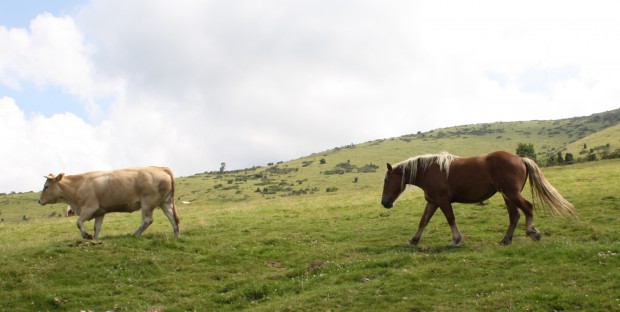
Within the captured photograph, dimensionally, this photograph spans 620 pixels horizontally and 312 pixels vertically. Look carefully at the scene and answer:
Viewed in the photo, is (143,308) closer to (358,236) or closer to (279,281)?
(279,281)

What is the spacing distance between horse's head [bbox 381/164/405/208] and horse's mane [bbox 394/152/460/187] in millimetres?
→ 166

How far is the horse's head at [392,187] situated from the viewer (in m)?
16.5

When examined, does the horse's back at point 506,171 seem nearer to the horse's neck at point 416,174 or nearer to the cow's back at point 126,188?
the horse's neck at point 416,174

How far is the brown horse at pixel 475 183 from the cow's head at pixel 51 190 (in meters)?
11.7

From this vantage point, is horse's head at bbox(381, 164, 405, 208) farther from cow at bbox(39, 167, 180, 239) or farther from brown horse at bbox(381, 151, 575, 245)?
cow at bbox(39, 167, 180, 239)

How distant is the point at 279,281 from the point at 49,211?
51.7 metres

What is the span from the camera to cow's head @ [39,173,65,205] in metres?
18.1

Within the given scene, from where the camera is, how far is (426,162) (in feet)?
52.7

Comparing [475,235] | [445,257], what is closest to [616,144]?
[475,235]

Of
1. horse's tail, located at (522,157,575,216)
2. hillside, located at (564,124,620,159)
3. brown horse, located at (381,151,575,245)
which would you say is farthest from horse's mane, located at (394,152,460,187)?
hillside, located at (564,124,620,159)

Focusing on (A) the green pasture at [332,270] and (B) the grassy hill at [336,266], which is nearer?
(A) the green pasture at [332,270]

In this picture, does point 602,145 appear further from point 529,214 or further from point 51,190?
point 51,190

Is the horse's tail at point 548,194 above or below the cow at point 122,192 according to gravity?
below

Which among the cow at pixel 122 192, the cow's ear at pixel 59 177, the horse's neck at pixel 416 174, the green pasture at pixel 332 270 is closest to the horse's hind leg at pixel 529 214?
the green pasture at pixel 332 270
